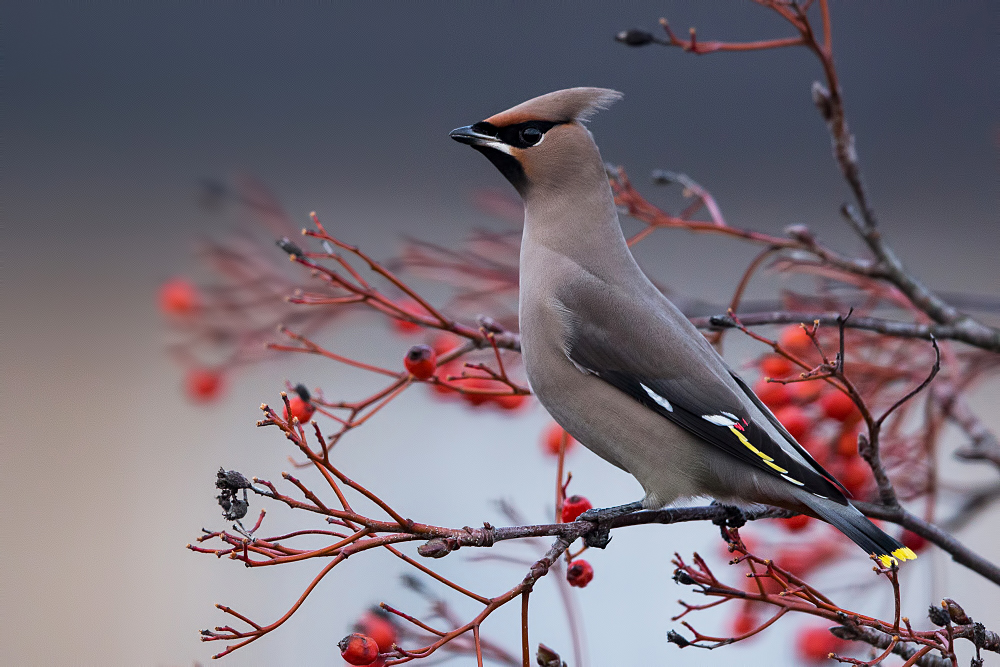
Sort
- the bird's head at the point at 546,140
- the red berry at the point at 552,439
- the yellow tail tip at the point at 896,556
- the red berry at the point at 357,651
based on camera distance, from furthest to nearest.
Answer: the red berry at the point at 552,439 < the bird's head at the point at 546,140 < the yellow tail tip at the point at 896,556 < the red berry at the point at 357,651

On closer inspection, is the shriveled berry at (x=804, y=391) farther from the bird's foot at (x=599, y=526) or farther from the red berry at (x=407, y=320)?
the red berry at (x=407, y=320)

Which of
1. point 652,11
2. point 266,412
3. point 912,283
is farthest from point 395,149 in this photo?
point 266,412

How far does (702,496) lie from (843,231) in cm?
138

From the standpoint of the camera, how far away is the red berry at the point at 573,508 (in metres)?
1.24

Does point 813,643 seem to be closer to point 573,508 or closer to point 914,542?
point 914,542

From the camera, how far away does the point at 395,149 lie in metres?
2.41

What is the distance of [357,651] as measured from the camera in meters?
0.92

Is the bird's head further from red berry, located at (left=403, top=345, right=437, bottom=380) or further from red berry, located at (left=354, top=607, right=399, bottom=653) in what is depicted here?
red berry, located at (left=354, top=607, right=399, bottom=653)

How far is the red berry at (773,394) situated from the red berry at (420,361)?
50 centimetres

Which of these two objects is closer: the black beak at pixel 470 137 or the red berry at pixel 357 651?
the red berry at pixel 357 651

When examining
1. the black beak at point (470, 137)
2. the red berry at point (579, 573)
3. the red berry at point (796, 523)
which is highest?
the black beak at point (470, 137)

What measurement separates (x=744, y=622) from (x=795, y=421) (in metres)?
0.37

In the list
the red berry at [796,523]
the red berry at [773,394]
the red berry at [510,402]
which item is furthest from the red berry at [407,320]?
the red berry at [796,523]

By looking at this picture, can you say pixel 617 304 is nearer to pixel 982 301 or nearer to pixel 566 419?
pixel 566 419
